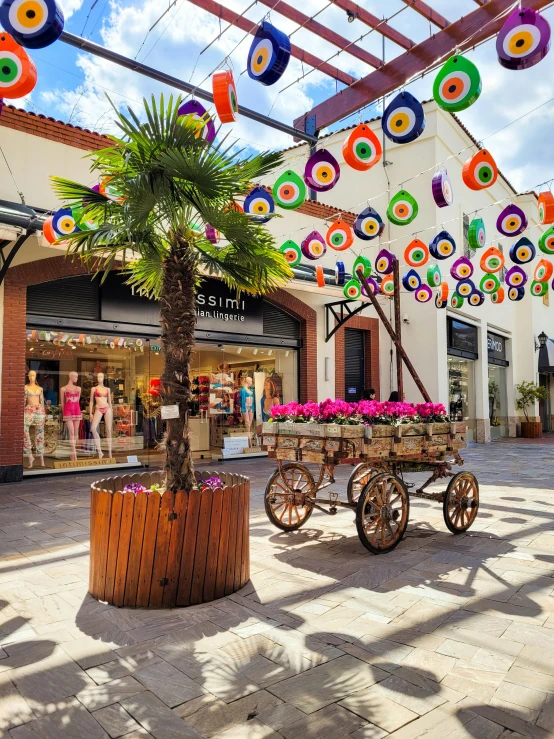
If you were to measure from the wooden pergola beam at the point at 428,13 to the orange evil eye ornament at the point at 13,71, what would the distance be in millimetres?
5292

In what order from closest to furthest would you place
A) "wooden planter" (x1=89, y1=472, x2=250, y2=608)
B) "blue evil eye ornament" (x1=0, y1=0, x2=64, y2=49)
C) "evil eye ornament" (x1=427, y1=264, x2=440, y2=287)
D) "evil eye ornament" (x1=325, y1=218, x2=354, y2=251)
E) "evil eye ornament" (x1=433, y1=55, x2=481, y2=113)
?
1. "wooden planter" (x1=89, y1=472, x2=250, y2=608)
2. "blue evil eye ornament" (x1=0, y1=0, x2=64, y2=49)
3. "evil eye ornament" (x1=433, y1=55, x2=481, y2=113)
4. "evil eye ornament" (x1=325, y1=218, x2=354, y2=251)
5. "evil eye ornament" (x1=427, y1=264, x2=440, y2=287)

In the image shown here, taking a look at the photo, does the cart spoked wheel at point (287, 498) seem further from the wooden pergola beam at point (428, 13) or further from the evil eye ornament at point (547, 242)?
the wooden pergola beam at point (428, 13)

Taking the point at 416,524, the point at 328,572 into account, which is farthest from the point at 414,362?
the point at 328,572

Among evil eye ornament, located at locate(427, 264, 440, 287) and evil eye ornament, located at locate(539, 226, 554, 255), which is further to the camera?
evil eye ornament, located at locate(427, 264, 440, 287)

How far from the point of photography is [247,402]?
13289 mm

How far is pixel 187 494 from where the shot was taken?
3.73 metres

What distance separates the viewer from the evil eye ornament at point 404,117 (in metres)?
5.75

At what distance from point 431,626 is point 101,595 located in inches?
87.8

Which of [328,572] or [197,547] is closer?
[197,547]

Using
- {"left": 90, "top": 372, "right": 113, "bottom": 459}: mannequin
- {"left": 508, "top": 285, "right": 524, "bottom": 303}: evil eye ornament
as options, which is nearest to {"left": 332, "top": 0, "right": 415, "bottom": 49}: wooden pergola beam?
{"left": 508, "top": 285, "right": 524, "bottom": 303}: evil eye ornament

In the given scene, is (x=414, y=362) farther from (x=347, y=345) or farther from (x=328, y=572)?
(x=328, y=572)

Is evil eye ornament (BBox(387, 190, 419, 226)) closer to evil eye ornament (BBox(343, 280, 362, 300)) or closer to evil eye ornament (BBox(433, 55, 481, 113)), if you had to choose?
evil eye ornament (BBox(433, 55, 481, 113))

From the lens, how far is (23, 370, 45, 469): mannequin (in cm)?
946

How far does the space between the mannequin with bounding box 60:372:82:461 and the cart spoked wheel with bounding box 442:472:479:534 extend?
7131 mm
